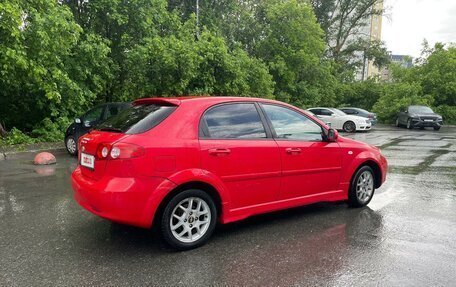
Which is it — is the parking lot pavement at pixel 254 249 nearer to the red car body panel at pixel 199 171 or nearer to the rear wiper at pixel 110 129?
the red car body panel at pixel 199 171

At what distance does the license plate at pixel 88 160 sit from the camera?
13.7 feet

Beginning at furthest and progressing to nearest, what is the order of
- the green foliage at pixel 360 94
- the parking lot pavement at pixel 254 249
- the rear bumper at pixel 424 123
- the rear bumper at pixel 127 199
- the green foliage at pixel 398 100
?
1. the green foliage at pixel 360 94
2. the green foliage at pixel 398 100
3. the rear bumper at pixel 424 123
4. the rear bumper at pixel 127 199
5. the parking lot pavement at pixel 254 249

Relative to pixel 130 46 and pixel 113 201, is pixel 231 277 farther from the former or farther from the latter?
pixel 130 46

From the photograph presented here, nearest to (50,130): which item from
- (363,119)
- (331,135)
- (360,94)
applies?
(331,135)

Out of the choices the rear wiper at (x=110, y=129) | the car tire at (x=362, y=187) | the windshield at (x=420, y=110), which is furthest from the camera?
the windshield at (x=420, y=110)

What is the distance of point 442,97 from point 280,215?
29.1 meters

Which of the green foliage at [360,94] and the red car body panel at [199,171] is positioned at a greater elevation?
the green foliage at [360,94]

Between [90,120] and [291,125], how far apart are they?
25.4 feet

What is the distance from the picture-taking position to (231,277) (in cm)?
359

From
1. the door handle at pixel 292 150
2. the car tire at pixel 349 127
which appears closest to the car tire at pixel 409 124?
the car tire at pixel 349 127

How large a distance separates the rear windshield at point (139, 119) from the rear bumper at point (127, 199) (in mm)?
550

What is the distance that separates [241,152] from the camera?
4438 mm

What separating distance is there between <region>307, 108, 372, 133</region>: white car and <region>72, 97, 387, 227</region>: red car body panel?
17.8m

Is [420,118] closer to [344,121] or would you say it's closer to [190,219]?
[344,121]
